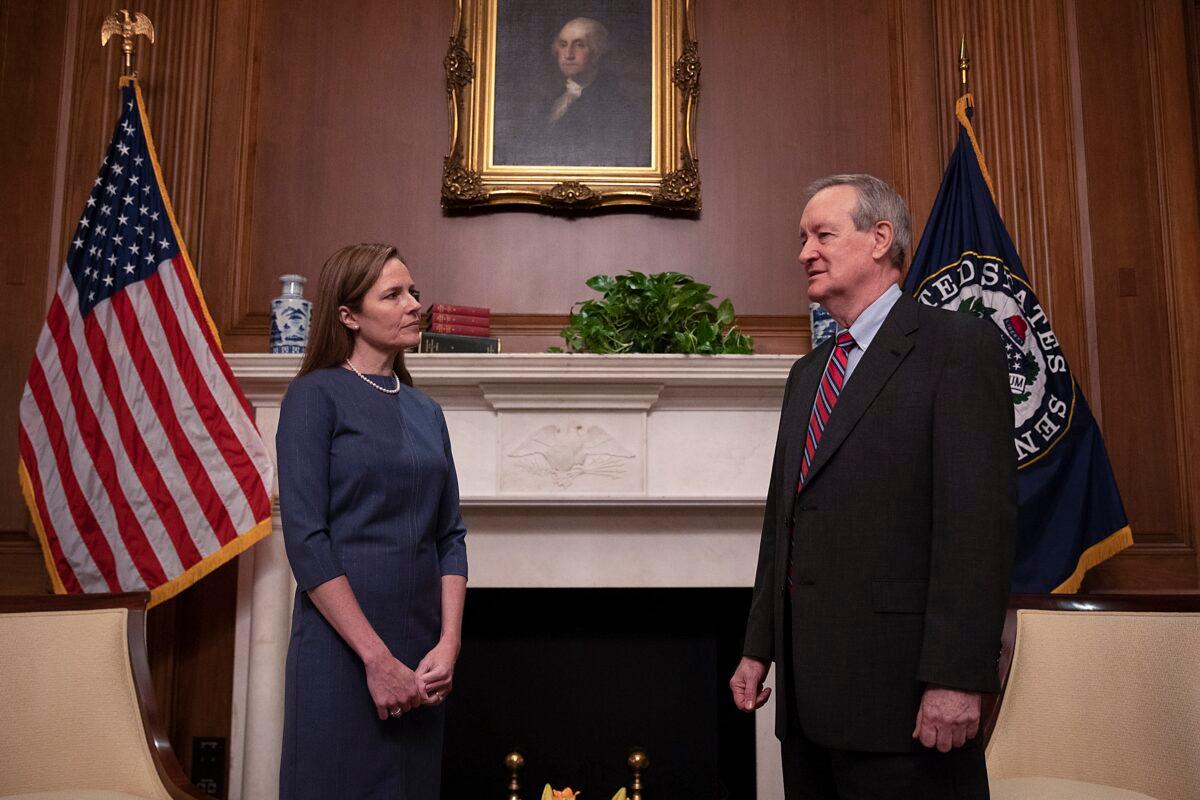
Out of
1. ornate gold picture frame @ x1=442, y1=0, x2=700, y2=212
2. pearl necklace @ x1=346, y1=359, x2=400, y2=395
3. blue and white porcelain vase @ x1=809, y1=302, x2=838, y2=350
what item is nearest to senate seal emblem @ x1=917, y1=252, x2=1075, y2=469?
blue and white porcelain vase @ x1=809, y1=302, x2=838, y2=350

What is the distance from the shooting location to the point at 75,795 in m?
2.21

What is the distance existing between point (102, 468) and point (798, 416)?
7.49 ft

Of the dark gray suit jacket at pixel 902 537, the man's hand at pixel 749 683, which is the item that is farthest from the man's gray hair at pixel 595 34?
the man's hand at pixel 749 683

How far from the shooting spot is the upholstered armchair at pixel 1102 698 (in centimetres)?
235

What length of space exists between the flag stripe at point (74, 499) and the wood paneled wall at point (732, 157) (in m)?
0.42

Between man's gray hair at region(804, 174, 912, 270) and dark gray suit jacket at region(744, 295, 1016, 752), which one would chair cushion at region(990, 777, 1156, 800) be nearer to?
dark gray suit jacket at region(744, 295, 1016, 752)

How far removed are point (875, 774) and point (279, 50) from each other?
331 centimetres

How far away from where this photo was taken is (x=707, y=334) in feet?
10.5

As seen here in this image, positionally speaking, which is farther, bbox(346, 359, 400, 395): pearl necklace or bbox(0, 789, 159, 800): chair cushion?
bbox(0, 789, 159, 800): chair cushion

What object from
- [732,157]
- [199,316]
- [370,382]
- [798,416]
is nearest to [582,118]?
[732,157]

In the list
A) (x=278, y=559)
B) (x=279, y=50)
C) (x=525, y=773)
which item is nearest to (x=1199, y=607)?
(x=525, y=773)

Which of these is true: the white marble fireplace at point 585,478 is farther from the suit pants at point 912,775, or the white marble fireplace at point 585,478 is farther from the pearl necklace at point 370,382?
the suit pants at point 912,775

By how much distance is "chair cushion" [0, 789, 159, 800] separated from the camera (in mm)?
2188

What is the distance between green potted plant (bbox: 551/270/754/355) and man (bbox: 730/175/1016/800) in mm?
1411
